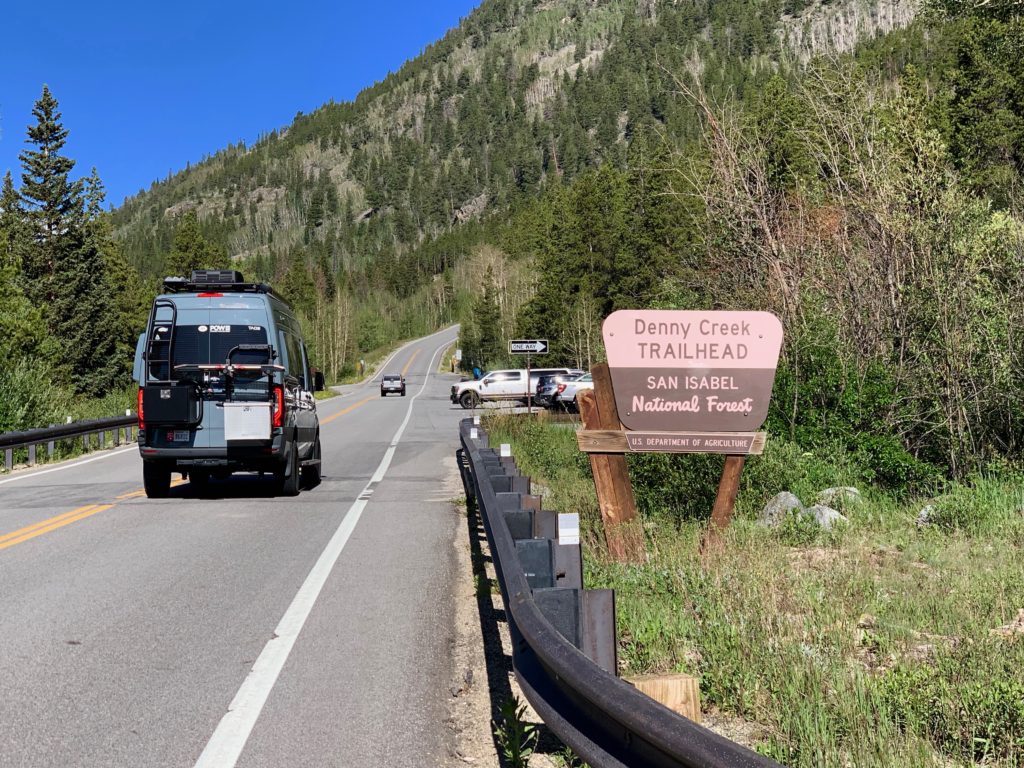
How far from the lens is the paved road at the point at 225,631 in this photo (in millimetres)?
4199

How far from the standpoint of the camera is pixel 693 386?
7.79m

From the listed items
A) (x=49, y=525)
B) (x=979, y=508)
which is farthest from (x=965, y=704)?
(x=49, y=525)

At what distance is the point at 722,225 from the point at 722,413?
6246 millimetres

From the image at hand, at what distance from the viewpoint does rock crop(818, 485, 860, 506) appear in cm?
977

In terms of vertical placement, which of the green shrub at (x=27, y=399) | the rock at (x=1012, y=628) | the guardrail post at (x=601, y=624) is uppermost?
the green shrub at (x=27, y=399)

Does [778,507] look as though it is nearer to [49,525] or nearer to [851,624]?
[851,624]

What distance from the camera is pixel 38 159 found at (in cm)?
5216

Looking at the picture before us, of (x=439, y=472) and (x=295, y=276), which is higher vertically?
(x=295, y=276)

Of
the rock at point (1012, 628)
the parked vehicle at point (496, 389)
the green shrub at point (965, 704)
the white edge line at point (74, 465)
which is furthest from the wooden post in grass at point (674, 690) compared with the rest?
the parked vehicle at point (496, 389)

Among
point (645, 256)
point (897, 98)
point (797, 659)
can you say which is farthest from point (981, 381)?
point (645, 256)

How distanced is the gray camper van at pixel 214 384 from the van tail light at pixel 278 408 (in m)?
0.01

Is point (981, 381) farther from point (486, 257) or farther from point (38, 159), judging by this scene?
point (486, 257)

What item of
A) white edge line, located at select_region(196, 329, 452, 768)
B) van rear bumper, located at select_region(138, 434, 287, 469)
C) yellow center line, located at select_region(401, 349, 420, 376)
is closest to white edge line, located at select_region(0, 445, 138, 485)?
van rear bumper, located at select_region(138, 434, 287, 469)

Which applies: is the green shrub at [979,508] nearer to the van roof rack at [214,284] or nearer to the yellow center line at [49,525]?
the van roof rack at [214,284]
